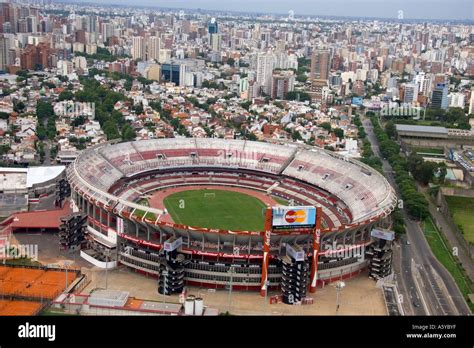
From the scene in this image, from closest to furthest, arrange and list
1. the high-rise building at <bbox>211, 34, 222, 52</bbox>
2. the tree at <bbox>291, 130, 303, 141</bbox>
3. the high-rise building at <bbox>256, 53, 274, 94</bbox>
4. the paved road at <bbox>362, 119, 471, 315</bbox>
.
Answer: the paved road at <bbox>362, 119, 471, 315</bbox> < the tree at <bbox>291, 130, 303, 141</bbox> < the high-rise building at <bbox>256, 53, 274, 94</bbox> < the high-rise building at <bbox>211, 34, 222, 52</bbox>

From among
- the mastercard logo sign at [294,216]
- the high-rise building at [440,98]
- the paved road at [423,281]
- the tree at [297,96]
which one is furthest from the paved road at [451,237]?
the tree at [297,96]

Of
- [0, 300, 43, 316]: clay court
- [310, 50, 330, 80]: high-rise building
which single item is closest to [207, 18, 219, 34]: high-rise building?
[310, 50, 330, 80]: high-rise building

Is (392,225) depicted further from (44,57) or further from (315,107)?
(44,57)

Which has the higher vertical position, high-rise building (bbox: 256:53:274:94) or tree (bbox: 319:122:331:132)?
high-rise building (bbox: 256:53:274:94)

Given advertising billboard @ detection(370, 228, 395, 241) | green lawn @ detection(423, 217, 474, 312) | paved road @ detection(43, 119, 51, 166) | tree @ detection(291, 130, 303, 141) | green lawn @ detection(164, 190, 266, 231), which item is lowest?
paved road @ detection(43, 119, 51, 166)

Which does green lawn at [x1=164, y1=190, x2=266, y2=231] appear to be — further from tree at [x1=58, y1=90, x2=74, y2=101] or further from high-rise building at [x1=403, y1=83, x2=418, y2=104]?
high-rise building at [x1=403, y1=83, x2=418, y2=104]

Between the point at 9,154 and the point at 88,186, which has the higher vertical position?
the point at 88,186
